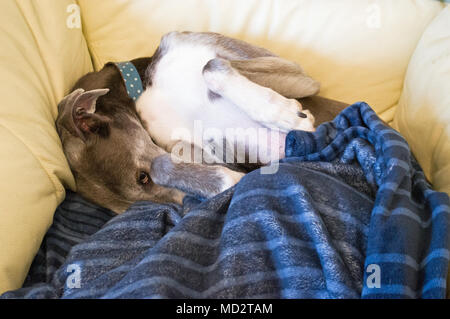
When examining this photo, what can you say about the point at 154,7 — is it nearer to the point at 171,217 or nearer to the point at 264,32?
the point at 264,32

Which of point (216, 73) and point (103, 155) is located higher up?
point (216, 73)

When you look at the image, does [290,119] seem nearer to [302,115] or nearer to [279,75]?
[302,115]

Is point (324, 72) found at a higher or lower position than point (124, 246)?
higher

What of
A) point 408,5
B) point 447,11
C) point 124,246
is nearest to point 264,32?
point 408,5

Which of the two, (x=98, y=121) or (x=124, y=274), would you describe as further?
(x=98, y=121)

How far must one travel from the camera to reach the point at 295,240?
125 centimetres

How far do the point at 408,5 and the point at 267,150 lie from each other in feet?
3.92

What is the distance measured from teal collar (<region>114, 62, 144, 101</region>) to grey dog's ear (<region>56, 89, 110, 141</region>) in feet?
0.80

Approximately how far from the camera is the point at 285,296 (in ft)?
3.79

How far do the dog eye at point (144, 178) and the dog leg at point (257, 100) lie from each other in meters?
0.52

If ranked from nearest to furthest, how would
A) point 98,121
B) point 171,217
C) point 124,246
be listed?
point 124,246
point 171,217
point 98,121

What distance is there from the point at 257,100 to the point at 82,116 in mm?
788

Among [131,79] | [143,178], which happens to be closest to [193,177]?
[143,178]

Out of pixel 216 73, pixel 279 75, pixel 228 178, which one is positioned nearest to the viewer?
pixel 228 178
